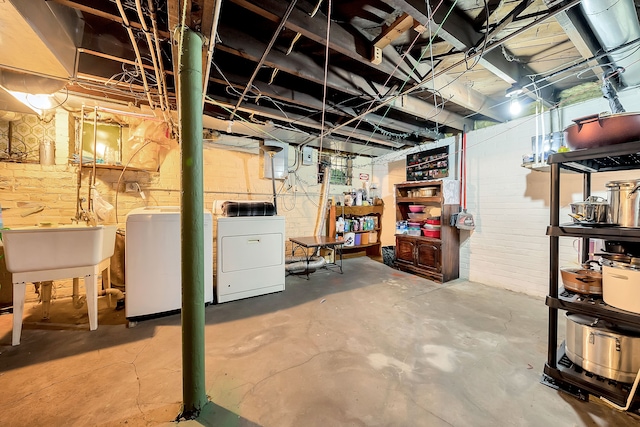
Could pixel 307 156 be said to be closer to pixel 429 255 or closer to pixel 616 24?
pixel 429 255

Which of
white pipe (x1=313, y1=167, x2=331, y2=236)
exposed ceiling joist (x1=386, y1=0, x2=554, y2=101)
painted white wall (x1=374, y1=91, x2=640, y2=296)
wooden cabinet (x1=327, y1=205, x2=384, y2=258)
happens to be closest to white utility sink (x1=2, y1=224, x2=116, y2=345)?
exposed ceiling joist (x1=386, y1=0, x2=554, y2=101)

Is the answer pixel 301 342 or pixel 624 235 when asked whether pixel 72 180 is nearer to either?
pixel 301 342

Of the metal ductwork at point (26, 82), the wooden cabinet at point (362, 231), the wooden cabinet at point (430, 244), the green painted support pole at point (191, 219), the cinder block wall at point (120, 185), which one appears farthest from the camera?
the wooden cabinet at point (362, 231)

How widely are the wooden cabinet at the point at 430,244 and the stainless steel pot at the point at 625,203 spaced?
2177 mm

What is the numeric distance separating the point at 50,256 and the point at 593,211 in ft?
13.3

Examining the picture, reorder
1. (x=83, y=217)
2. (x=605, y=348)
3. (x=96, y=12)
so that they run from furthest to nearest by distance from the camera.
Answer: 1. (x=83, y=217)
2. (x=96, y=12)
3. (x=605, y=348)

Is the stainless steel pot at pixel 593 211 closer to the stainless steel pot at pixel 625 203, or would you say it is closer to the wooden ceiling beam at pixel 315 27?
the stainless steel pot at pixel 625 203

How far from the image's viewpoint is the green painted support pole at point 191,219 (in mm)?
1284

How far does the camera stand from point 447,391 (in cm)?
149

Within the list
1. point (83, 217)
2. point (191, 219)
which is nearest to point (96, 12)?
point (191, 219)

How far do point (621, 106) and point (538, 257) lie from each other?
5.90 ft

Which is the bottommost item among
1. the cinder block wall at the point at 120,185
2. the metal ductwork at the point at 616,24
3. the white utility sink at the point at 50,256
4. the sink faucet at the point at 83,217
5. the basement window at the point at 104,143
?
the white utility sink at the point at 50,256

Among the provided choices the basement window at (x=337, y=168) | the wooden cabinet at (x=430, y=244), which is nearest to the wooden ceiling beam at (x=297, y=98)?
the wooden cabinet at (x=430, y=244)

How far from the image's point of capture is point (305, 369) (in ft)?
5.50
